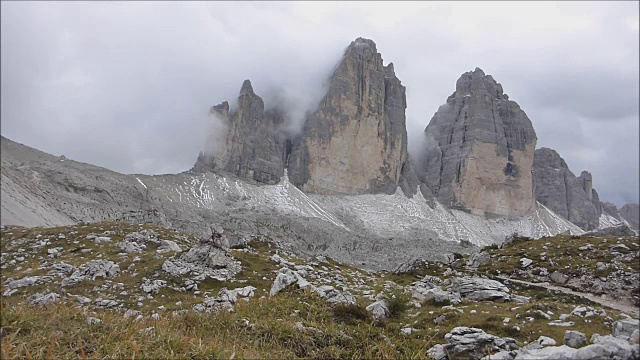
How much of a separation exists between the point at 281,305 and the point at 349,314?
2011 millimetres

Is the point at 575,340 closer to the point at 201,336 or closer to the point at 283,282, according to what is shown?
the point at 201,336

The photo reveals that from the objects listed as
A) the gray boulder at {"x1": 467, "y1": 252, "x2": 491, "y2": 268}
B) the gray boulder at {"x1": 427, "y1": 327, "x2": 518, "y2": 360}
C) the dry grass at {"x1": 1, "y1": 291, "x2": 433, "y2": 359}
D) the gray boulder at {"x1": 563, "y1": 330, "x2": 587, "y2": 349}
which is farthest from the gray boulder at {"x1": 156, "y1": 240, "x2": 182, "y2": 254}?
the gray boulder at {"x1": 467, "y1": 252, "x2": 491, "y2": 268}

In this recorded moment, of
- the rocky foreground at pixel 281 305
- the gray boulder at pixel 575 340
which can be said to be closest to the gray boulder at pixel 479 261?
the rocky foreground at pixel 281 305

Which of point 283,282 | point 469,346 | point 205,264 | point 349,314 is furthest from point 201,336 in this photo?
point 205,264

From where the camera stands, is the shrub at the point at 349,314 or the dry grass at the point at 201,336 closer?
the dry grass at the point at 201,336

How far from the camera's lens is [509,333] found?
42.9ft

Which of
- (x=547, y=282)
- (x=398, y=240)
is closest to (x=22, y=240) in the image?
(x=547, y=282)

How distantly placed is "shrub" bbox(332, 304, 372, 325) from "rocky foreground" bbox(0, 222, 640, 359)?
0.04 m

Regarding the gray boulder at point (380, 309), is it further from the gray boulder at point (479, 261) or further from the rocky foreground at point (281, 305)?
the gray boulder at point (479, 261)

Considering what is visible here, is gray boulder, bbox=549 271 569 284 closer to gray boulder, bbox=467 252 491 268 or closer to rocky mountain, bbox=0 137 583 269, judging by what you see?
gray boulder, bbox=467 252 491 268

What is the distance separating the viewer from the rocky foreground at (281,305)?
634 centimetres

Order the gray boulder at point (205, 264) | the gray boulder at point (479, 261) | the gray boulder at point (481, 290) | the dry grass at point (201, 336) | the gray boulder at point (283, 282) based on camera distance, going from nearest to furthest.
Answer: the dry grass at point (201, 336)
the gray boulder at point (283, 282)
the gray boulder at point (481, 290)
the gray boulder at point (205, 264)
the gray boulder at point (479, 261)

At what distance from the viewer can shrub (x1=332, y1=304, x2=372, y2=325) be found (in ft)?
36.3

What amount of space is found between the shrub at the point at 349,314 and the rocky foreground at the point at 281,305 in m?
0.04
